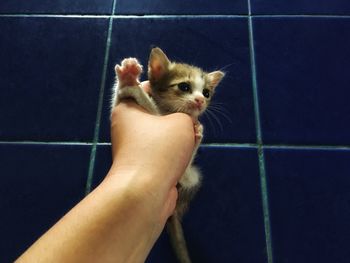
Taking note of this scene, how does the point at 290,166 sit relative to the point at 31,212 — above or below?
above

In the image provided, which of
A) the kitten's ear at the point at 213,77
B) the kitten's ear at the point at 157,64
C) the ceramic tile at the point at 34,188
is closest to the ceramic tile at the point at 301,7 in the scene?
the kitten's ear at the point at 213,77

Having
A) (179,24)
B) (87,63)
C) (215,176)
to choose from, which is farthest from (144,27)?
(215,176)

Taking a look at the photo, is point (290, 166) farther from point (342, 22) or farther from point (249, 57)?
point (342, 22)

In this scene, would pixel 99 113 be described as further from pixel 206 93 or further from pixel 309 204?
pixel 309 204

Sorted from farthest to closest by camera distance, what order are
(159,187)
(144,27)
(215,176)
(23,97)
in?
1. (144,27)
2. (23,97)
3. (215,176)
4. (159,187)

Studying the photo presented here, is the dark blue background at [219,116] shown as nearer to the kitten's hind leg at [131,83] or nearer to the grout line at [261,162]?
the grout line at [261,162]

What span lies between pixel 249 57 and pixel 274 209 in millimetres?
573

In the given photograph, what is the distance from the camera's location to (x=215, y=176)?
1.16 metres

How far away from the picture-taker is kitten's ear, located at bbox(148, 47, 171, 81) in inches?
39.3

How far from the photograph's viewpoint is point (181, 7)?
4.90ft

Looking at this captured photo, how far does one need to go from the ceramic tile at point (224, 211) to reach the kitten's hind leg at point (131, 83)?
313 mm

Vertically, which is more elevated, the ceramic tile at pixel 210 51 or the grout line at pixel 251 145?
the ceramic tile at pixel 210 51

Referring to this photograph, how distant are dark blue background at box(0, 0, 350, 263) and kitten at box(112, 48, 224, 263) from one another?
6cm

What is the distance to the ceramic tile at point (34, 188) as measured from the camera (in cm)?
107
